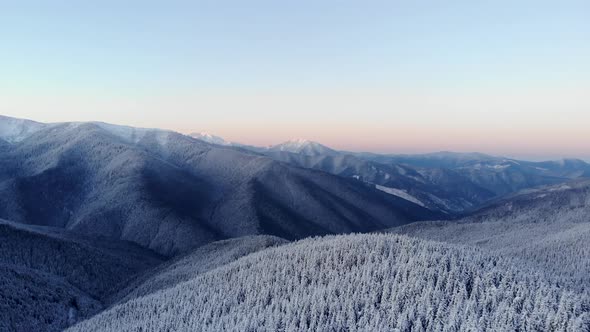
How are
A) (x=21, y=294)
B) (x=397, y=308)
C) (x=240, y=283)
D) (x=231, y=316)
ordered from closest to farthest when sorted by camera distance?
(x=397, y=308) < (x=231, y=316) < (x=240, y=283) < (x=21, y=294)

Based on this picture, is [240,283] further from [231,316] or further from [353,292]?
[353,292]

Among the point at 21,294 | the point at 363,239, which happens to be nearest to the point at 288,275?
the point at 363,239

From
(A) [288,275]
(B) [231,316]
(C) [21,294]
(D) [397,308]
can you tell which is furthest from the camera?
(C) [21,294]

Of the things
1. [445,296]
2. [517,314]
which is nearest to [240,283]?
[445,296]

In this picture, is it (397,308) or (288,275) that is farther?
(288,275)

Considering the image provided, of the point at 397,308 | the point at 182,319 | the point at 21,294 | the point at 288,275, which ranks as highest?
the point at 397,308

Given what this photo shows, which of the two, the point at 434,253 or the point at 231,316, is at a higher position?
the point at 434,253

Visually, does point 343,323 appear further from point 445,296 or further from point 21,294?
point 21,294
